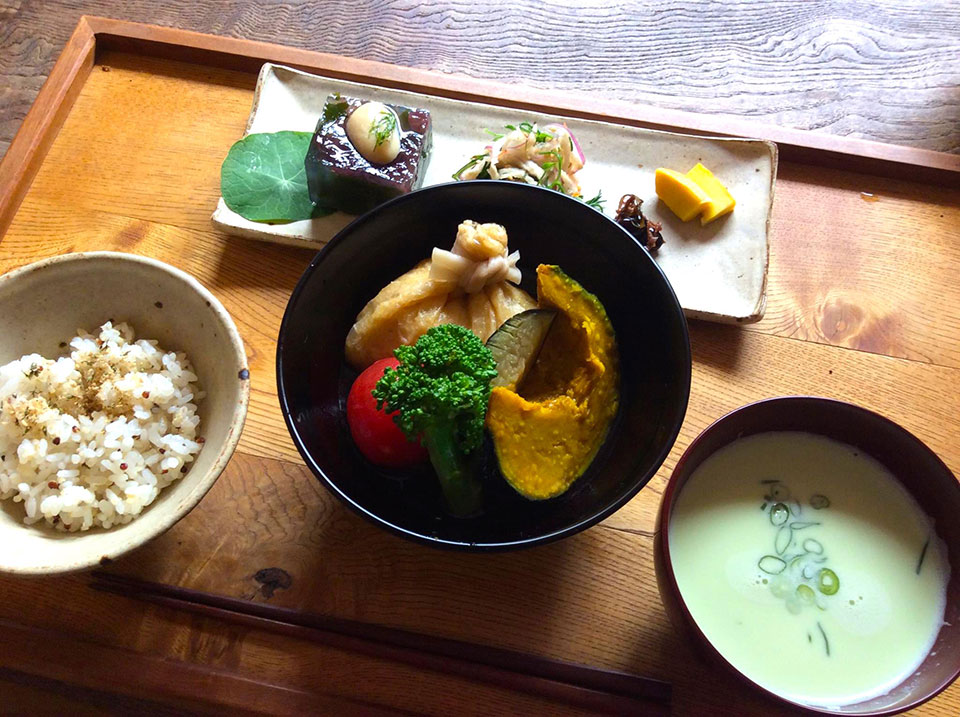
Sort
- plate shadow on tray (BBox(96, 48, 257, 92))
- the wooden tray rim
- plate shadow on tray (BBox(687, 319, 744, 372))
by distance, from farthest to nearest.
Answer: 1. plate shadow on tray (BBox(96, 48, 257, 92))
2. the wooden tray rim
3. plate shadow on tray (BBox(687, 319, 744, 372))

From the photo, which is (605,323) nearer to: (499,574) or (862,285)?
(499,574)

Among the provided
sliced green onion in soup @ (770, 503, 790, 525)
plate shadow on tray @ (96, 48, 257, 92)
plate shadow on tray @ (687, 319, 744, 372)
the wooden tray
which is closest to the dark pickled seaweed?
the wooden tray

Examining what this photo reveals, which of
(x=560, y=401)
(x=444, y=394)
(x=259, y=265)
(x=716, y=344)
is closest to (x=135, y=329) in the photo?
(x=259, y=265)

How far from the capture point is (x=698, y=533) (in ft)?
3.32

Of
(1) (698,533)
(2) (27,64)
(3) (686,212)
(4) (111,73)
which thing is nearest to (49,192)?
(4) (111,73)

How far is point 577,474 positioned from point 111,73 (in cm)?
141

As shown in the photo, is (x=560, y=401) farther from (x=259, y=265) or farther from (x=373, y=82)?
(x=373, y=82)

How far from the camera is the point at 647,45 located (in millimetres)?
1763

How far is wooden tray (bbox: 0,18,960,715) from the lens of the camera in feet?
3.84

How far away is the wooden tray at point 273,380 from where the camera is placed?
1.17 m

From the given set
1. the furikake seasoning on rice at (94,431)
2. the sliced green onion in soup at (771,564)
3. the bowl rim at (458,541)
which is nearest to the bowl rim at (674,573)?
the bowl rim at (458,541)

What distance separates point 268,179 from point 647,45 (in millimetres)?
975

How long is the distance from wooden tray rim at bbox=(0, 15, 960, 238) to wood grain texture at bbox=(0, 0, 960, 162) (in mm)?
121

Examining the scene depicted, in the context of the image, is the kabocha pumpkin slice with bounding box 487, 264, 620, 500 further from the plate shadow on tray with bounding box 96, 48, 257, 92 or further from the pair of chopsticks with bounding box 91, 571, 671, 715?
the plate shadow on tray with bounding box 96, 48, 257, 92
